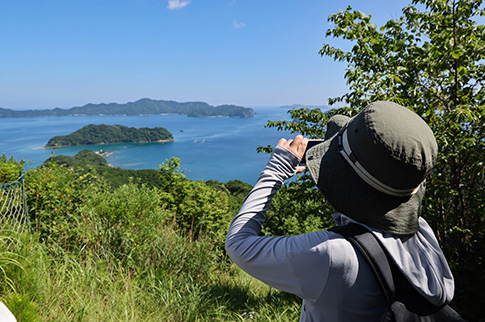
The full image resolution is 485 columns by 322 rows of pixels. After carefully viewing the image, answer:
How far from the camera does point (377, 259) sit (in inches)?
29.0

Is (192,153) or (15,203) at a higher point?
(15,203)

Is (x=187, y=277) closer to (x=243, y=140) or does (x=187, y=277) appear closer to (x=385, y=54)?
(x=385, y=54)

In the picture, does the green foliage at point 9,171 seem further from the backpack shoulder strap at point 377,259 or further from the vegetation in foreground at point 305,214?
the backpack shoulder strap at point 377,259

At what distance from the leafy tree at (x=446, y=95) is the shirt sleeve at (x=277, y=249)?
6.57 ft

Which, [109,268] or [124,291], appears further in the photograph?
[109,268]

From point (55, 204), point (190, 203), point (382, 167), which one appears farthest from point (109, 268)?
point (382, 167)

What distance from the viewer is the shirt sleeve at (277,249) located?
74cm

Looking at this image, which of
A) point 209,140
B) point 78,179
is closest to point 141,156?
point 209,140

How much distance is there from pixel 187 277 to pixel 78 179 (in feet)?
7.97

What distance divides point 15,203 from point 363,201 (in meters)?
4.15

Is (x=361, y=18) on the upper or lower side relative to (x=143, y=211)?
upper

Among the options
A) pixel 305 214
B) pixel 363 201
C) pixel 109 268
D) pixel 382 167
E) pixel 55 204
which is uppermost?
pixel 382 167

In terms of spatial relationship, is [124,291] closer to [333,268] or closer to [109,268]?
[109,268]

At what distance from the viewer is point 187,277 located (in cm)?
343
